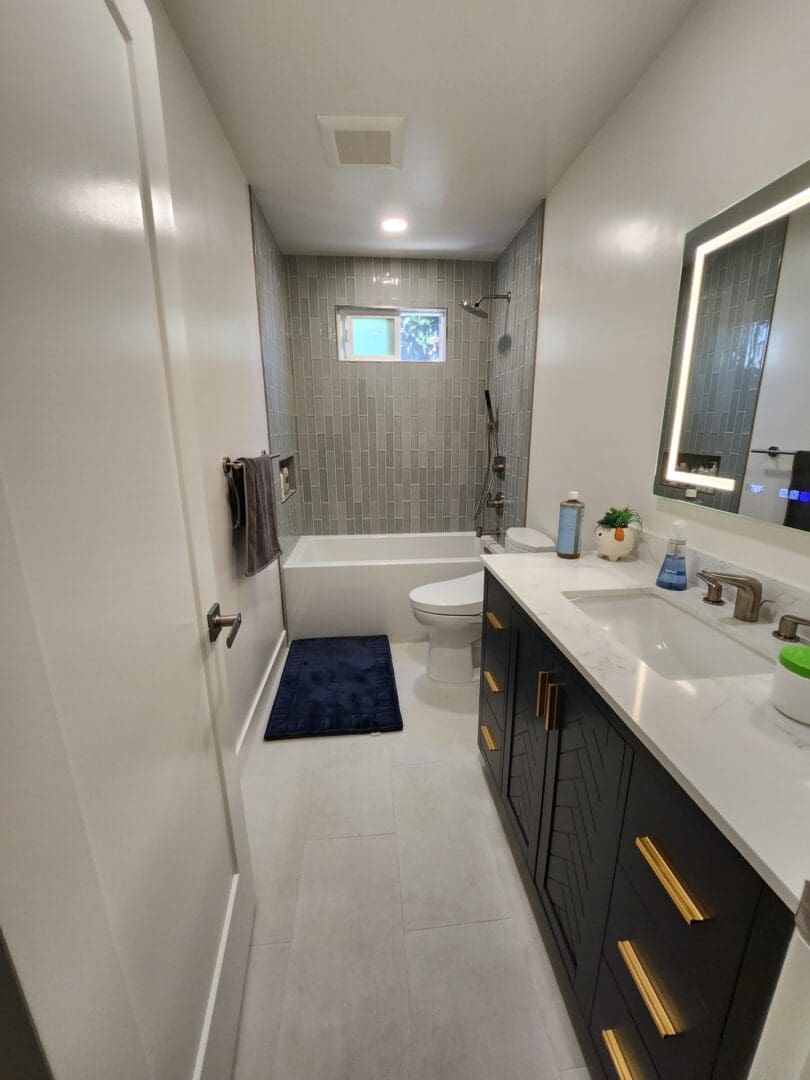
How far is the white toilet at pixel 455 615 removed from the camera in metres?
2.18

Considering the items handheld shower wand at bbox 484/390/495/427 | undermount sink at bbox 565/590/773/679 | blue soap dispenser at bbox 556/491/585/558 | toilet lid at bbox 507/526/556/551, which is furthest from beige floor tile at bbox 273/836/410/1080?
handheld shower wand at bbox 484/390/495/427

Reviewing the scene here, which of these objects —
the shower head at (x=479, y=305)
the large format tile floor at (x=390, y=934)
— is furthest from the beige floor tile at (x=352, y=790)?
the shower head at (x=479, y=305)

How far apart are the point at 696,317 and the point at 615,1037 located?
5.68 ft

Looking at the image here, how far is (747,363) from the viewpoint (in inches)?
44.2

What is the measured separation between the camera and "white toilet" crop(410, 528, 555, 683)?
218 centimetres

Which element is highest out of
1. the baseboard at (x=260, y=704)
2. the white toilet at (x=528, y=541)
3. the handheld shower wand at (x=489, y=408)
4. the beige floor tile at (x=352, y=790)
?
the handheld shower wand at (x=489, y=408)

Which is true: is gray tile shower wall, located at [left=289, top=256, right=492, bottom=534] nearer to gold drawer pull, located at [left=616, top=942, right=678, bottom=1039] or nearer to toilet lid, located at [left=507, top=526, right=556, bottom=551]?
toilet lid, located at [left=507, top=526, right=556, bottom=551]

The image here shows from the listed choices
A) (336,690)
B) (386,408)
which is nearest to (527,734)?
(336,690)

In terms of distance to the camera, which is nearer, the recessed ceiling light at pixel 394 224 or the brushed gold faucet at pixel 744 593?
the brushed gold faucet at pixel 744 593

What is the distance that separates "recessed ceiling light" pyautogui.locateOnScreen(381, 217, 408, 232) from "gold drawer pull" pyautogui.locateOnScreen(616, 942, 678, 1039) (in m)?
3.07

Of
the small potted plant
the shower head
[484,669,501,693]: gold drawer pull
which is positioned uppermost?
the shower head

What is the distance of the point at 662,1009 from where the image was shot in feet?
2.24

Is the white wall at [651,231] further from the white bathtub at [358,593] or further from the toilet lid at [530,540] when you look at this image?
the white bathtub at [358,593]

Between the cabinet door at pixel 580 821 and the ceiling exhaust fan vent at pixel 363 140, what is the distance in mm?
2038
